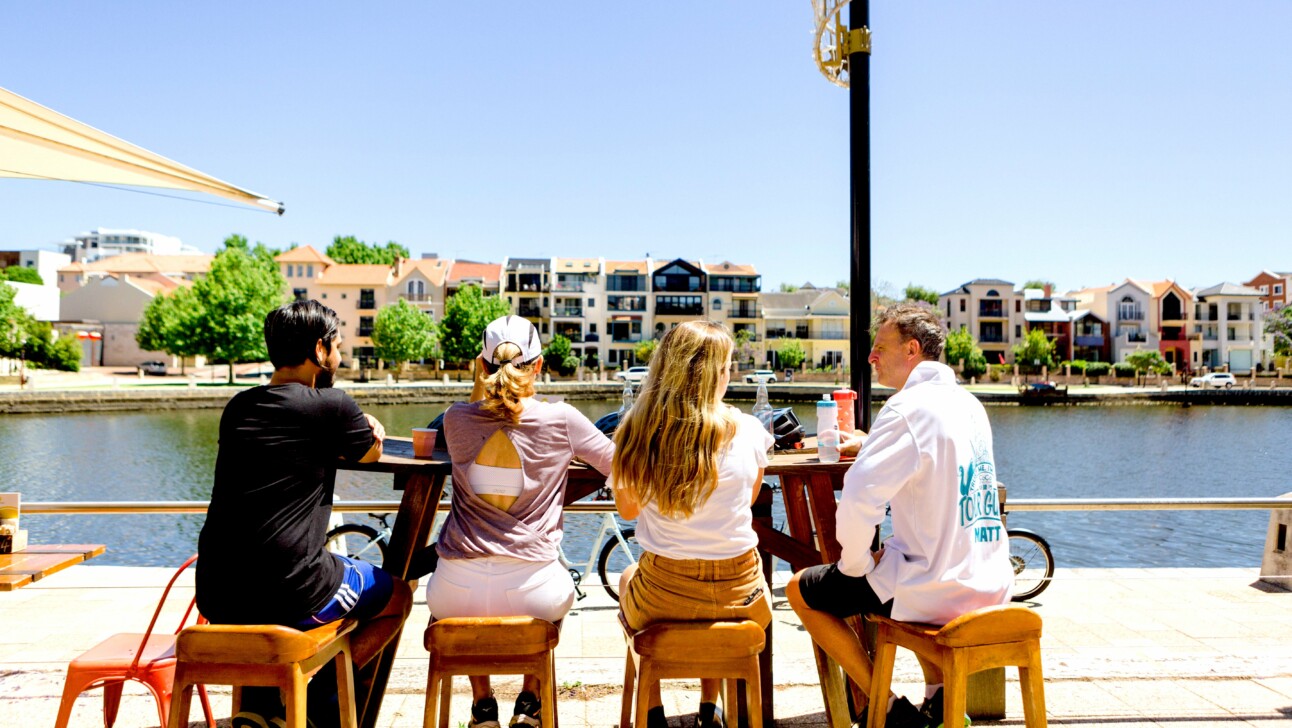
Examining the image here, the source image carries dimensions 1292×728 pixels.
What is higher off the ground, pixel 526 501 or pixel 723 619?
pixel 526 501

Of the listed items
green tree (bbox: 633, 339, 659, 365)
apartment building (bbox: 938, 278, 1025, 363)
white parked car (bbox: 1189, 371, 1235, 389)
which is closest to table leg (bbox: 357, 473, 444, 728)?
green tree (bbox: 633, 339, 659, 365)

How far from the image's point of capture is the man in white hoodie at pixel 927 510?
7.62 ft

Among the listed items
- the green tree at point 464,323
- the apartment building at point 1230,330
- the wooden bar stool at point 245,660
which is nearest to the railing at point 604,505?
the wooden bar stool at point 245,660

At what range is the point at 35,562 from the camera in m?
3.12

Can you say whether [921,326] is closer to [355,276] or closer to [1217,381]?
[1217,381]

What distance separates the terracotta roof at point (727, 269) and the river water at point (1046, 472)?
24.0 m

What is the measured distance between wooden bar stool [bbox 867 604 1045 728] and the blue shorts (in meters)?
1.60

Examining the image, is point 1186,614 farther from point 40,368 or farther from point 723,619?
point 40,368

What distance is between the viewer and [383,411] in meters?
44.1

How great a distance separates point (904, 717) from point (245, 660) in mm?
1909

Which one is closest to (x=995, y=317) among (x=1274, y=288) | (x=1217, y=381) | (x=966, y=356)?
(x=966, y=356)

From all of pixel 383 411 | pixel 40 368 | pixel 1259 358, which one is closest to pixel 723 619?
pixel 383 411

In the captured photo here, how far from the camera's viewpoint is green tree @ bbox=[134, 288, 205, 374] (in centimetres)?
5016

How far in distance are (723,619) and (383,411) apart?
144 ft
